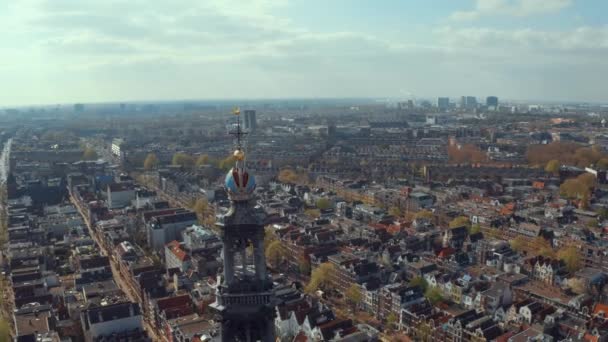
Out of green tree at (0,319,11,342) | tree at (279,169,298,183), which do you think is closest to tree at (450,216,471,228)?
tree at (279,169,298,183)

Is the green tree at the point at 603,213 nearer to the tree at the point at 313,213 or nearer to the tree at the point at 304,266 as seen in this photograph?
the tree at the point at 313,213

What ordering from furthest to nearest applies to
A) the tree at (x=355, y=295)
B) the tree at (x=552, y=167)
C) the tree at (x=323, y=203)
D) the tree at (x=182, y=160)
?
the tree at (x=182, y=160)
the tree at (x=552, y=167)
the tree at (x=323, y=203)
the tree at (x=355, y=295)

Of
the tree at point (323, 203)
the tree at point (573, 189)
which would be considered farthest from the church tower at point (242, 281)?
the tree at point (573, 189)

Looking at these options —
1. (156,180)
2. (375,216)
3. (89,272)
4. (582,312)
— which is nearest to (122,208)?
(156,180)

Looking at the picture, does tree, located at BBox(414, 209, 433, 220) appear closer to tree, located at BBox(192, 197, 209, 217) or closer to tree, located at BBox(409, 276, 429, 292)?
tree, located at BBox(409, 276, 429, 292)

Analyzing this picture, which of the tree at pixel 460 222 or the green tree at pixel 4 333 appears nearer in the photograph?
the green tree at pixel 4 333

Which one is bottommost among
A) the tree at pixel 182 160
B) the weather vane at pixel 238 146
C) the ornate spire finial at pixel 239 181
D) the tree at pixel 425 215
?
the tree at pixel 425 215

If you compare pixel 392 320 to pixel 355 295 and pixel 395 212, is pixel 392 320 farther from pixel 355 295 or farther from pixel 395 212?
pixel 395 212
